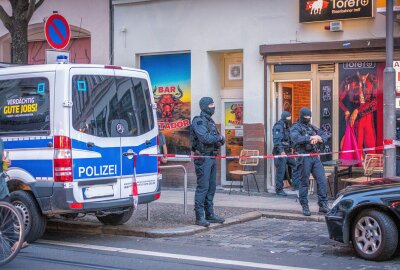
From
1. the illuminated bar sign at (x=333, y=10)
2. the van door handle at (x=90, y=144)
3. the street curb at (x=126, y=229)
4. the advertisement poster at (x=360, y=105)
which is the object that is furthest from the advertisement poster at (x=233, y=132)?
the van door handle at (x=90, y=144)

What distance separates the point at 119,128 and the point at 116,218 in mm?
1880

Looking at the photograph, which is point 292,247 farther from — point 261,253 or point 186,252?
point 186,252

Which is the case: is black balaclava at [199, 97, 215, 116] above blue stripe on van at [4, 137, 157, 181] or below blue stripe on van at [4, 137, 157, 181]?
above

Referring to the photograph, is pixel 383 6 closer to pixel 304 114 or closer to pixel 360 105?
pixel 360 105

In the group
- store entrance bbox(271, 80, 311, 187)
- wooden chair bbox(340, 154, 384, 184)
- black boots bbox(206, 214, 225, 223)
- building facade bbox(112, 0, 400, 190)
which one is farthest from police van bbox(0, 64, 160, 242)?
store entrance bbox(271, 80, 311, 187)

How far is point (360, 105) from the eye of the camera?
14.7 meters

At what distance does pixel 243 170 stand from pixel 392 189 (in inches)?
301

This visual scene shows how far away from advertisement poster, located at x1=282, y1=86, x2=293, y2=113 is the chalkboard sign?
978 millimetres

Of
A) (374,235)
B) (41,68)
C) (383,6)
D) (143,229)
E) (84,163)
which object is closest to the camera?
(374,235)

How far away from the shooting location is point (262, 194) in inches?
608

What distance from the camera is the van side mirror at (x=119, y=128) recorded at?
995 centimetres

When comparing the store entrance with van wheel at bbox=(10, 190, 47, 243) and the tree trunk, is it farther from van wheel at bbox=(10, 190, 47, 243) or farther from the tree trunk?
van wheel at bbox=(10, 190, 47, 243)

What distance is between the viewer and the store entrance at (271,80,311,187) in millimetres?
15656

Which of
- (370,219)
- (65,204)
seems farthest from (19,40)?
(370,219)
